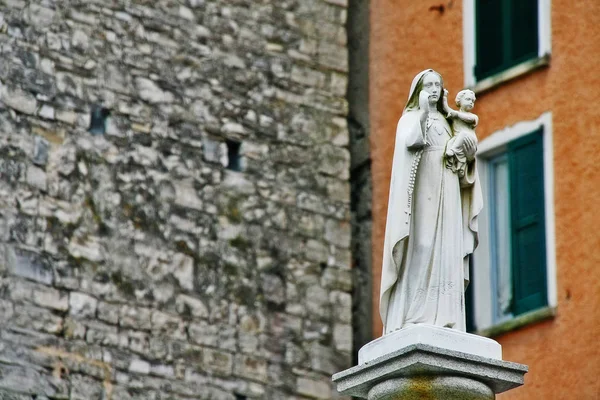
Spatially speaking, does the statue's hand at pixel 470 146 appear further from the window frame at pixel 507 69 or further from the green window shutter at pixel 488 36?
the green window shutter at pixel 488 36

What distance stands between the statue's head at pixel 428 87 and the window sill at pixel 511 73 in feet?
20.1

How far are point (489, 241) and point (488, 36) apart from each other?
1930mm

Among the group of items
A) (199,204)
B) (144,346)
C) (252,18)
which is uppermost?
(252,18)

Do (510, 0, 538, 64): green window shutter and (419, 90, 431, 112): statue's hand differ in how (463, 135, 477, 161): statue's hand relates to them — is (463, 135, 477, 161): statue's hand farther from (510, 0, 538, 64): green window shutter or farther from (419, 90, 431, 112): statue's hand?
(510, 0, 538, 64): green window shutter

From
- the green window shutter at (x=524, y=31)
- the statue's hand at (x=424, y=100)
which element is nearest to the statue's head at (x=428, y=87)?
the statue's hand at (x=424, y=100)

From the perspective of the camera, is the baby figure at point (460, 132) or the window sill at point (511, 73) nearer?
the baby figure at point (460, 132)

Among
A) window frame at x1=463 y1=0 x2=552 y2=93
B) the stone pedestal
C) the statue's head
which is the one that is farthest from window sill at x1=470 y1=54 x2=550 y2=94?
the stone pedestal

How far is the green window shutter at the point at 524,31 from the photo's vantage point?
22.2m

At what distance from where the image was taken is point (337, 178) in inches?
922

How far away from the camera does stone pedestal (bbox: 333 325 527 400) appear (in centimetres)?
1497

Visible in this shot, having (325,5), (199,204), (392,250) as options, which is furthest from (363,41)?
(392,250)

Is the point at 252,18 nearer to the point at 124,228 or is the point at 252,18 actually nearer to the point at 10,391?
the point at 124,228

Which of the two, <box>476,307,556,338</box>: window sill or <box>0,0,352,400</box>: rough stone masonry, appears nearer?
<box>476,307,556,338</box>: window sill

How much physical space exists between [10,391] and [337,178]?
4.24m
